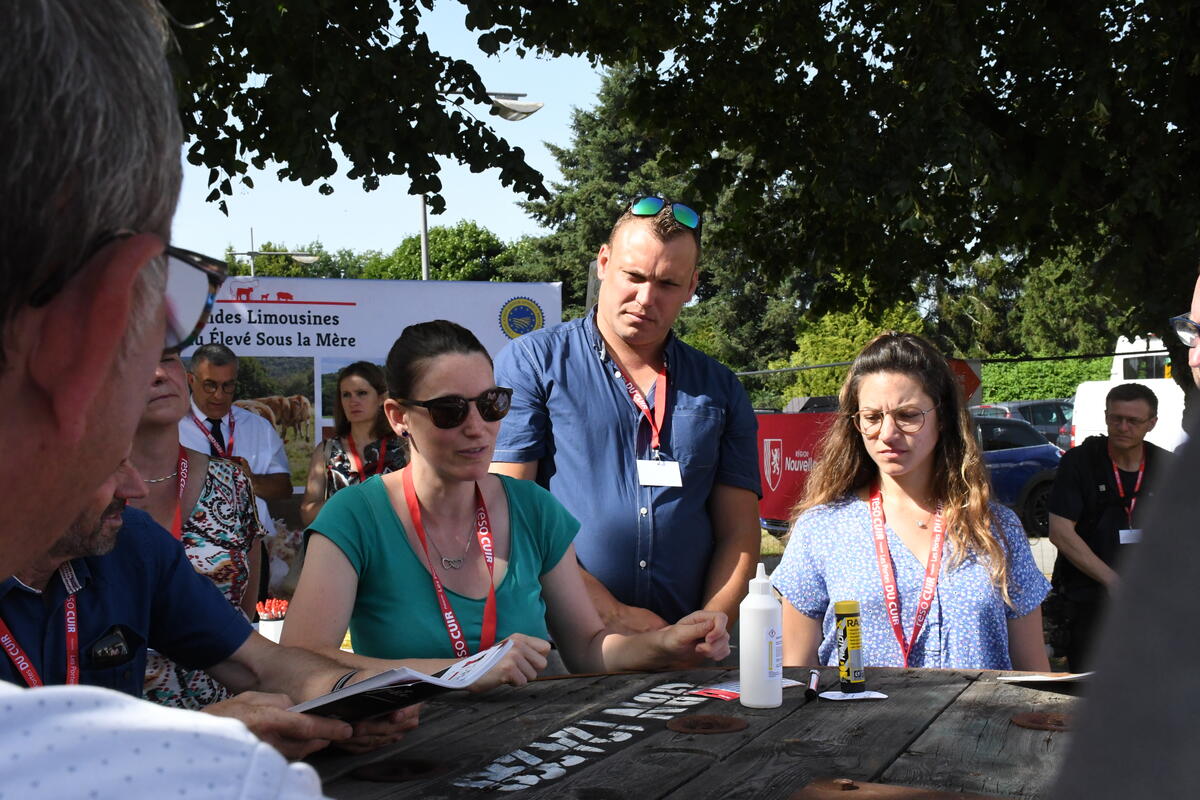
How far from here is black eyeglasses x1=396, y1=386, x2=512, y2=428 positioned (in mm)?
3199

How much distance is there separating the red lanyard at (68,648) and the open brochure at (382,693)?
0.56 metres

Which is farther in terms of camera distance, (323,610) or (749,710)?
(323,610)

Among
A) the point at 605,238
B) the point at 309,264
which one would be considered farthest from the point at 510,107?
the point at 309,264

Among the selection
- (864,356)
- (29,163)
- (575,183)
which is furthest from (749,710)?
(575,183)

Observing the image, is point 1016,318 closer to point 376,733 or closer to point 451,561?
point 451,561

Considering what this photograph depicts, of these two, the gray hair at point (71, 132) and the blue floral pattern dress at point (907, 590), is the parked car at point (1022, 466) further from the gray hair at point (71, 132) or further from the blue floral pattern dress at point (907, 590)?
the gray hair at point (71, 132)

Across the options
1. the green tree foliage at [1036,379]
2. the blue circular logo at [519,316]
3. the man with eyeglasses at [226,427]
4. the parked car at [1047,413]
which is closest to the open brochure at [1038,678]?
the man with eyeglasses at [226,427]

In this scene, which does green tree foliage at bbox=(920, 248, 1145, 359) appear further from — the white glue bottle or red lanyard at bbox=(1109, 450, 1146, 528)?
the white glue bottle

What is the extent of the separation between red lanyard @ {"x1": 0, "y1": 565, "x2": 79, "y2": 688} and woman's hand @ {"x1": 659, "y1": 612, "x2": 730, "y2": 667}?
1.39 m

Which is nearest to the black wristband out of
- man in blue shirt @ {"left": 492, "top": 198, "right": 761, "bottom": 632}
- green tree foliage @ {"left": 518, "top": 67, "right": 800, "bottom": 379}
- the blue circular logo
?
man in blue shirt @ {"left": 492, "top": 198, "right": 761, "bottom": 632}

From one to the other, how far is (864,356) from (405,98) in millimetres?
3947

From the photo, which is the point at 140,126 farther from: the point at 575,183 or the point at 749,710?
the point at 575,183

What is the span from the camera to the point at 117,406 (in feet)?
2.51

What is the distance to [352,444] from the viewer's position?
6.60 metres
